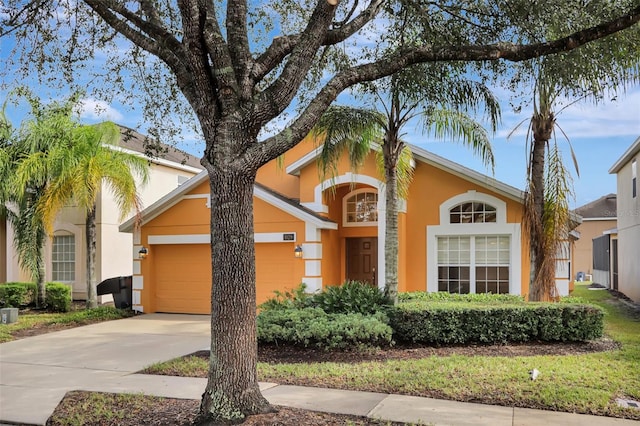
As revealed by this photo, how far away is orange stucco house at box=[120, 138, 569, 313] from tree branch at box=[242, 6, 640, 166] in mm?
7568

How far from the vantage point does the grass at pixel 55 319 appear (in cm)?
1541

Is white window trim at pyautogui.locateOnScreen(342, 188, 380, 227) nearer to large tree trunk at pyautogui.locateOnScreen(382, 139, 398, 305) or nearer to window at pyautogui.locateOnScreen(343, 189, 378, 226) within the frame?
window at pyautogui.locateOnScreen(343, 189, 378, 226)

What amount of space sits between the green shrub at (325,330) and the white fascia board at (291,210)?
479 cm

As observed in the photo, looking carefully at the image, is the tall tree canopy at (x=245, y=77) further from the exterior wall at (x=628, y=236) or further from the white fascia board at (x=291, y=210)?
the exterior wall at (x=628, y=236)

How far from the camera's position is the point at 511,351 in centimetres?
1043

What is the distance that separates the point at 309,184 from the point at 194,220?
3.74 m

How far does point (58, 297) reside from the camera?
1877 cm

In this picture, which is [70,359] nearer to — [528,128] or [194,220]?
[194,220]

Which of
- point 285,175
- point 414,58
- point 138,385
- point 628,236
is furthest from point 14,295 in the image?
point 628,236

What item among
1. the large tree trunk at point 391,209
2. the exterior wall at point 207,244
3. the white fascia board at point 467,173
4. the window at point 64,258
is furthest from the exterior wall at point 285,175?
the window at point 64,258

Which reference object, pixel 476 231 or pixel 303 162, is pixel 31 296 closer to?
pixel 303 162

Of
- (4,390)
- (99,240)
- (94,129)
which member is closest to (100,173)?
(94,129)

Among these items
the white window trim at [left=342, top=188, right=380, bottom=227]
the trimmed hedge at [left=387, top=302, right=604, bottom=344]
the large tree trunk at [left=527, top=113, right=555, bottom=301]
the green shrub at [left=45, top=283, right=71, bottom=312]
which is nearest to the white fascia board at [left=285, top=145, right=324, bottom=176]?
the white window trim at [left=342, top=188, right=380, bottom=227]

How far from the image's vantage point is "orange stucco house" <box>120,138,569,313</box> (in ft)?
51.8
